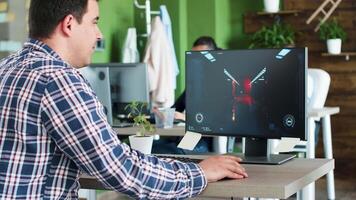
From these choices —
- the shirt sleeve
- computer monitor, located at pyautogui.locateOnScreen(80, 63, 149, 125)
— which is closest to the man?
the shirt sleeve

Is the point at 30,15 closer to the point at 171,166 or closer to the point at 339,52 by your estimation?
the point at 171,166

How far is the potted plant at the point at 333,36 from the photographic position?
546 centimetres

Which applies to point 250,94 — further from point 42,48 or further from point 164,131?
point 164,131

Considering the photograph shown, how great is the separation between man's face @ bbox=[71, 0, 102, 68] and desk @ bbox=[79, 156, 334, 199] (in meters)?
0.37

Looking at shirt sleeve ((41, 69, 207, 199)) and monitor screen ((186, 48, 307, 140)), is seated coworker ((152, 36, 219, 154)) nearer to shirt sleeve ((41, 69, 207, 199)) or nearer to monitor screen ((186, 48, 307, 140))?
monitor screen ((186, 48, 307, 140))

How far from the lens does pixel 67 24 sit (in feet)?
5.23

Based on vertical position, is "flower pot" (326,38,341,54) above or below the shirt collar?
below

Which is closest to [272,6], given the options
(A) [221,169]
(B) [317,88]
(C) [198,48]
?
(B) [317,88]

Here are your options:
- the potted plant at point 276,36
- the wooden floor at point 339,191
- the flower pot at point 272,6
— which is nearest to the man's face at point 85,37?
the wooden floor at point 339,191

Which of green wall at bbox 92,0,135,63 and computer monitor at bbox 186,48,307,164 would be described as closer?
computer monitor at bbox 186,48,307,164

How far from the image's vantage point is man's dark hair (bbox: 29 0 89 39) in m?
1.58

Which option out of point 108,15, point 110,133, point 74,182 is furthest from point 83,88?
point 108,15

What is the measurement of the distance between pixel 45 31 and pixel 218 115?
2.65ft

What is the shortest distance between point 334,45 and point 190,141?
3.48 meters
